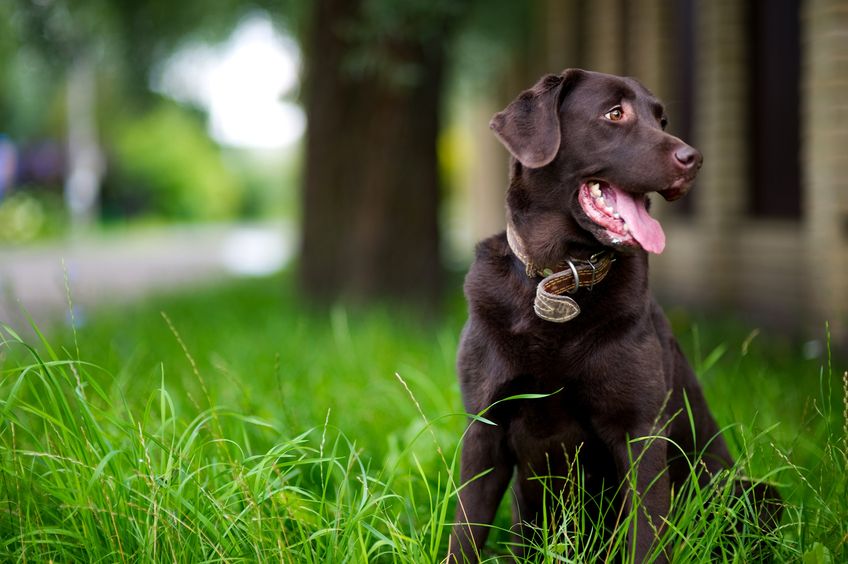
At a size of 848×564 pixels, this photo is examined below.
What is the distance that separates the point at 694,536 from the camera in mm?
2547

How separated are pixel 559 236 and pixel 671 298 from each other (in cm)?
834

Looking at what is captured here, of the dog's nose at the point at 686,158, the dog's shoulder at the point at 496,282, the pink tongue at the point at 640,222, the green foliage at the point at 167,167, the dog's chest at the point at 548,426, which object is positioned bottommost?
the green foliage at the point at 167,167

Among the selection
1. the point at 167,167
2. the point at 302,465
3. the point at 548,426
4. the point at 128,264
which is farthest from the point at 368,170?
the point at 167,167

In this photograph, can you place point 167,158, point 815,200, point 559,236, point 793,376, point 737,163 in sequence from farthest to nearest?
1. point 167,158
2. point 737,163
3. point 815,200
4. point 793,376
5. point 559,236

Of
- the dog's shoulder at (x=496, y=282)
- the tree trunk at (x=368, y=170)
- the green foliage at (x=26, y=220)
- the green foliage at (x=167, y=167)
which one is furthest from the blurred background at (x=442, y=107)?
the green foliage at (x=167, y=167)

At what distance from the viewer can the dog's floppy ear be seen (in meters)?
2.61

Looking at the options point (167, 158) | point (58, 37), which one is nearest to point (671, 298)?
point (58, 37)

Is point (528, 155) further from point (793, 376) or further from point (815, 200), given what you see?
point (815, 200)

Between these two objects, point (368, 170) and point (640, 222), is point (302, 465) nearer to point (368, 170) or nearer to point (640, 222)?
point (640, 222)

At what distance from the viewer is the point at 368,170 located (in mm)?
7605

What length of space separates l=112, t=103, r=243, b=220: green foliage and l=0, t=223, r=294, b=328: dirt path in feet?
25.2

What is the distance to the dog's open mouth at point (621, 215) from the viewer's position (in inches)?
98.9

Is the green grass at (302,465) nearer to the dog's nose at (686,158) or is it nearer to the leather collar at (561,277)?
the leather collar at (561,277)

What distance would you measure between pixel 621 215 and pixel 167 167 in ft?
123
